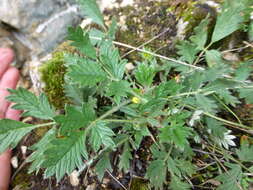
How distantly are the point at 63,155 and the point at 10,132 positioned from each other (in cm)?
39

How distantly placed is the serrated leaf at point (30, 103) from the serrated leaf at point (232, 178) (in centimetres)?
90

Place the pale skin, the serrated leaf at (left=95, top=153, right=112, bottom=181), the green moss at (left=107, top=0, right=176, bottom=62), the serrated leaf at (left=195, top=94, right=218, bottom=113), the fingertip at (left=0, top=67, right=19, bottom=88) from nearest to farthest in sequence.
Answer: the serrated leaf at (left=195, top=94, right=218, bottom=113), the serrated leaf at (left=95, top=153, right=112, bottom=181), the green moss at (left=107, top=0, right=176, bottom=62), the pale skin, the fingertip at (left=0, top=67, right=19, bottom=88)

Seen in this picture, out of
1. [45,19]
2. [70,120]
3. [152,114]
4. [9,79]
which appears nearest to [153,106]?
[152,114]

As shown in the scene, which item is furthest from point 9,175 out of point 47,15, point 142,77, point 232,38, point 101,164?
point 47,15

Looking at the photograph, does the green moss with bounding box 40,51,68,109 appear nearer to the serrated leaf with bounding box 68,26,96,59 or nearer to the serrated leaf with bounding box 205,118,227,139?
the serrated leaf with bounding box 68,26,96,59

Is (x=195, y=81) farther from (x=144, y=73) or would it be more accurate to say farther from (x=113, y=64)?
(x=113, y=64)

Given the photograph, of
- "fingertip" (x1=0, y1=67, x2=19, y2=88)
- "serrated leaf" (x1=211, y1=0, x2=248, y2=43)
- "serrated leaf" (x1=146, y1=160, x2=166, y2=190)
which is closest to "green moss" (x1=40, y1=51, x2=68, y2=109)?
"fingertip" (x1=0, y1=67, x2=19, y2=88)

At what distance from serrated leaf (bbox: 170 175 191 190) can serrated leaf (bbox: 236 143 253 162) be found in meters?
0.30

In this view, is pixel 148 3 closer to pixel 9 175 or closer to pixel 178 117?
pixel 178 117

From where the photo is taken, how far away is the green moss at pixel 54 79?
158 centimetres

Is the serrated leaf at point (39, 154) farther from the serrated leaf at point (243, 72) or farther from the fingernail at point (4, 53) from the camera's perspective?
the fingernail at point (4, 53)

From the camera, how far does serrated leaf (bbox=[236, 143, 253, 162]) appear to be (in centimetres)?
115

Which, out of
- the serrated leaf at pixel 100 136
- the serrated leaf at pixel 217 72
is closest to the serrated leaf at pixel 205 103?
the serrated leaf at pixel 217 72

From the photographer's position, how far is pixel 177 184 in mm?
1162
